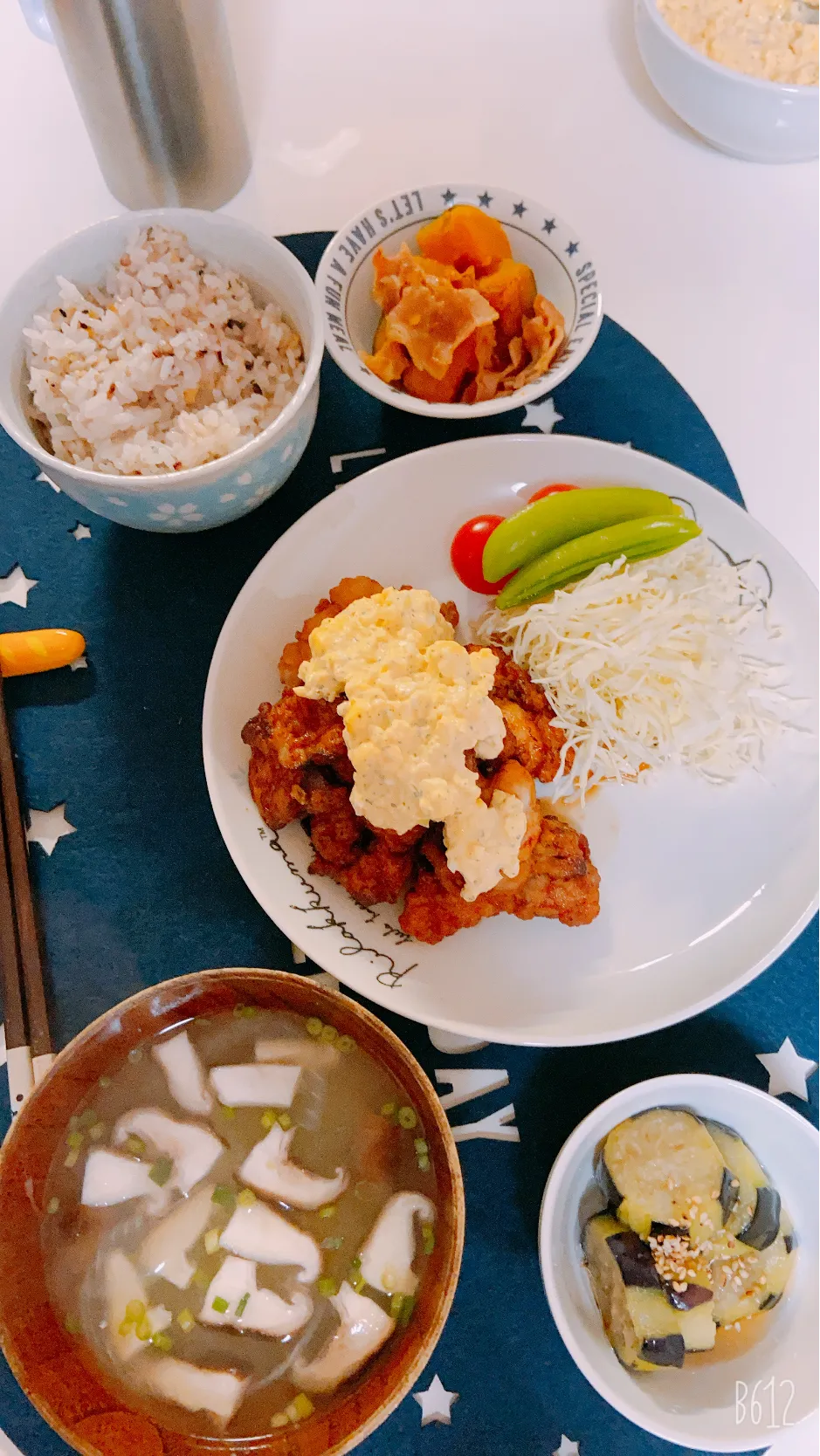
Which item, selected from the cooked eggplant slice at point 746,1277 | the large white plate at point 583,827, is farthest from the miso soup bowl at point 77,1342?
the cooked eggplant slice at point 746,1277

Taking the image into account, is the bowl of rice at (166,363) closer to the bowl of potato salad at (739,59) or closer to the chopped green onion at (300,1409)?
the bowl of potato salad at (739,59)

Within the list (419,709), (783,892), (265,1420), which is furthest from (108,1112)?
(783,892)

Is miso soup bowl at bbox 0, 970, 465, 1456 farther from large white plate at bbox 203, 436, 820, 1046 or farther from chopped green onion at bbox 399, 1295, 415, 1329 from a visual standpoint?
large white plate at bbox 203, 436, 820, 1046

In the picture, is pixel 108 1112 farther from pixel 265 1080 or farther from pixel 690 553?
pixel 690 553

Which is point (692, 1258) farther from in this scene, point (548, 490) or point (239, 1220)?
point (548, 490)

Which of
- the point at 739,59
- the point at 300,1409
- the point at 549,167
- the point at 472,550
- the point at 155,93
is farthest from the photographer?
the point at 549,167

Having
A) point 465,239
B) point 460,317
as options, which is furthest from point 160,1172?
point 465,239
